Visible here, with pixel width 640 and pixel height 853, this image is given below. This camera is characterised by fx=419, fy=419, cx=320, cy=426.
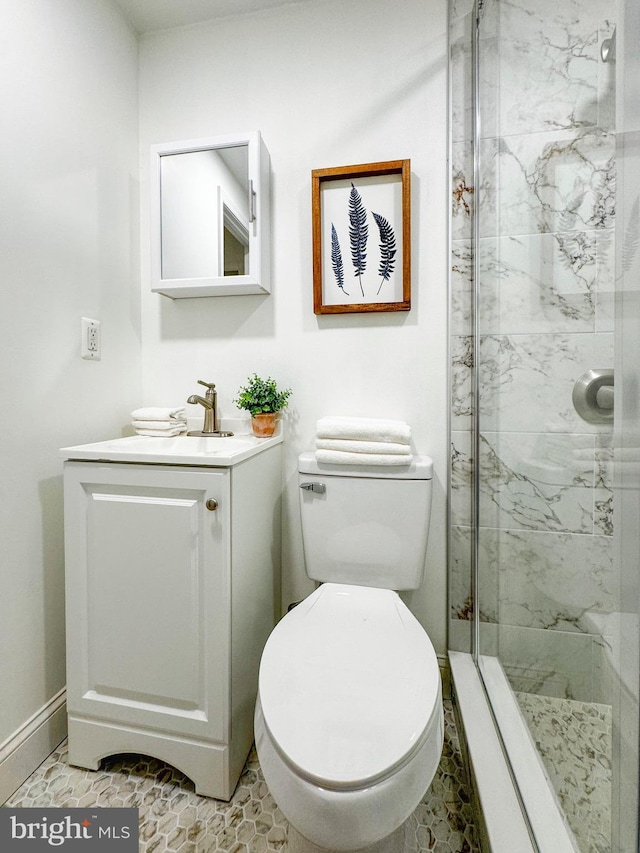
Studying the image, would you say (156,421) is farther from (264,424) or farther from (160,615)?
(160,615)

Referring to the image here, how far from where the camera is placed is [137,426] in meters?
1.40

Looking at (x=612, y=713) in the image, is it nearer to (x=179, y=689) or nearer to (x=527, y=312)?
(x=527, y=312)

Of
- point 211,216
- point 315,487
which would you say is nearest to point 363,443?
point 315,487

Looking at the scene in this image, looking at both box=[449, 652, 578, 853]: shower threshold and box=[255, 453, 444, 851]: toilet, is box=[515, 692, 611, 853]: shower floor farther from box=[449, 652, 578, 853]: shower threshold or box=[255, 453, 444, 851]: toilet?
box=[255, 453, 444, 851]: toilet

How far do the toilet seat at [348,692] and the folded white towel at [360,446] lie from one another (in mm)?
399

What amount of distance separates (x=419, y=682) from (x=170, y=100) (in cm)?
191

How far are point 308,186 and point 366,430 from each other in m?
0.85

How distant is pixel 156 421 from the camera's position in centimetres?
138

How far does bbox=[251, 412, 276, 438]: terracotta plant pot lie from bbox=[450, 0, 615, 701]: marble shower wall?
579 millimetres

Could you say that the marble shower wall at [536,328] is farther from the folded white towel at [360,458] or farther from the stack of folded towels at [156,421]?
the stack of folded towels at [156,421]

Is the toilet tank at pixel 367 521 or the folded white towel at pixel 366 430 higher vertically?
the folded white towel at pixel 366 430

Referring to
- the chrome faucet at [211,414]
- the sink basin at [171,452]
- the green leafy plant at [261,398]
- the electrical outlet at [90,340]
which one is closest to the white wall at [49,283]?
the electrical outlet at [90,340]

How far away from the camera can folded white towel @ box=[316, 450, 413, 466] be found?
116cm

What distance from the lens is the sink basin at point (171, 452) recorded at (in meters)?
0.96
